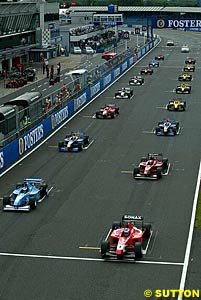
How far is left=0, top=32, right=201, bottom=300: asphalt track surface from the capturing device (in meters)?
22.4

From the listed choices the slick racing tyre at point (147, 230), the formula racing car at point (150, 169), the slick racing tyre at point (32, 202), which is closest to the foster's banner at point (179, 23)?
the formula racing car at point (150, 169)

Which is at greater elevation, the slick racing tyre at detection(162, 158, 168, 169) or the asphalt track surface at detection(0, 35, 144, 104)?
the slick racing tyre at detection(162, 158, 168, 169)

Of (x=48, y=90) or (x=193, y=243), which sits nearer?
(x=193, y=243)

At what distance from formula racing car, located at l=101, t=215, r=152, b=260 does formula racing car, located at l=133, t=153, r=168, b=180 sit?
917 cm

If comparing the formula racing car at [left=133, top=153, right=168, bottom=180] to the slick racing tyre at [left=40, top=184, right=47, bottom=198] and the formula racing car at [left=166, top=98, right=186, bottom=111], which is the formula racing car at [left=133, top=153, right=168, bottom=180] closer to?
the slick racing tyre at [left=40, top=184, right=47, bottom=198]

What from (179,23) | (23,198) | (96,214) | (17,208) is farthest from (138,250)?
(179,23)

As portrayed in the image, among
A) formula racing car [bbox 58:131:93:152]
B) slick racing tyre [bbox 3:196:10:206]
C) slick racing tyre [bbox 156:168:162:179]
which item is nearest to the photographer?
slick racing tyre [bbox 3:196:10:206]

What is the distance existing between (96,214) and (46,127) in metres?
19.0

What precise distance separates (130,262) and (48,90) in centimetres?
5069

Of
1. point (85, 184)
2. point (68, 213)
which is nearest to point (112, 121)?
point (85, 184)

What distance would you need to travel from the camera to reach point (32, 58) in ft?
332

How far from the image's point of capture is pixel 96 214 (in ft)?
97.8

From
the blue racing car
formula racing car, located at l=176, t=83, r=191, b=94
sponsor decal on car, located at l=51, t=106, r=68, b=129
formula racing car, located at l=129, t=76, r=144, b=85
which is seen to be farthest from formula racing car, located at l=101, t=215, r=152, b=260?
formula racing car, located at l=129, t=76, r=144, b=85

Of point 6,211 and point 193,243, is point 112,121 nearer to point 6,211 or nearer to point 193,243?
point 6,211
